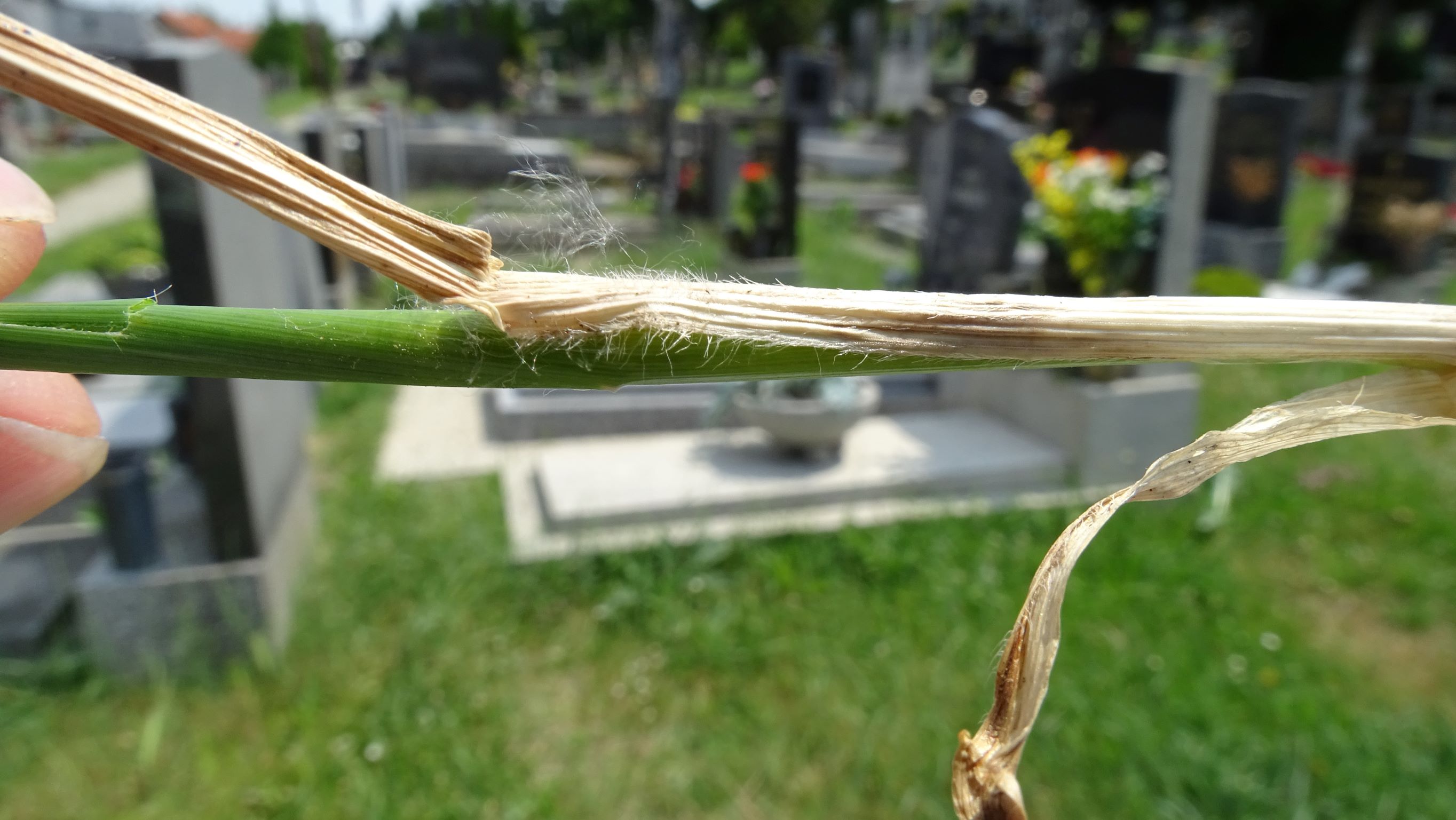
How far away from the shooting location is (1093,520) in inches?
22.8

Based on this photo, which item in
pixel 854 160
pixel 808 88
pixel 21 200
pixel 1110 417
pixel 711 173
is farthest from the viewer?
pixel 808 88

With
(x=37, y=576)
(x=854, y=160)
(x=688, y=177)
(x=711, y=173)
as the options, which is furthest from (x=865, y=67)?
(x=37, y=576)

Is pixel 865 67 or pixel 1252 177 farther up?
pixel 865 67

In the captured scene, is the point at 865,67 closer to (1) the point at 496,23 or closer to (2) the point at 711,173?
(1) the point at 496,23

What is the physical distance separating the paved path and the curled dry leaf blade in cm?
1380

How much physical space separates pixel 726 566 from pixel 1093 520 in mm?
3751

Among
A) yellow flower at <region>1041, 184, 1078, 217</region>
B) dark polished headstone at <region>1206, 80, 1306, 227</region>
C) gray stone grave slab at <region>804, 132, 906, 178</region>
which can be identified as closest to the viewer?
yellow flower at <region>1041, 184, 1078, 217</region>

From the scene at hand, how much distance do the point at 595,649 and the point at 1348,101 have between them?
2438 cm

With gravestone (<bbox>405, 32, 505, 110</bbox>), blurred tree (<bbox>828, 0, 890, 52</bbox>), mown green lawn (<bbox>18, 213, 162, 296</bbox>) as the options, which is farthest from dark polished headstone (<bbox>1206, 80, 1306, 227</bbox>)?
blurred tree (<bbox>828, 0, 890, 52</bbox>)

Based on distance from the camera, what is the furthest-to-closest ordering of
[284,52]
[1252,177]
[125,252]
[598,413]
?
1. [284,52]
2. [1252,177]
3. [125,252]
4. [598,413]

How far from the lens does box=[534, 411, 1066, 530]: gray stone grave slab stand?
15.1ft

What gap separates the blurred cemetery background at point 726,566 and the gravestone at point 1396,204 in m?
2.94

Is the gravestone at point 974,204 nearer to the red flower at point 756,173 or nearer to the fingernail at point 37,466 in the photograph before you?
the red flower at point 756,173

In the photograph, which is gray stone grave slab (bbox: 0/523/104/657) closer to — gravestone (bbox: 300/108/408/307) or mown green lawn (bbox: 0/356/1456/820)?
mown green lawn (bbox: 0/356/1456/820)
